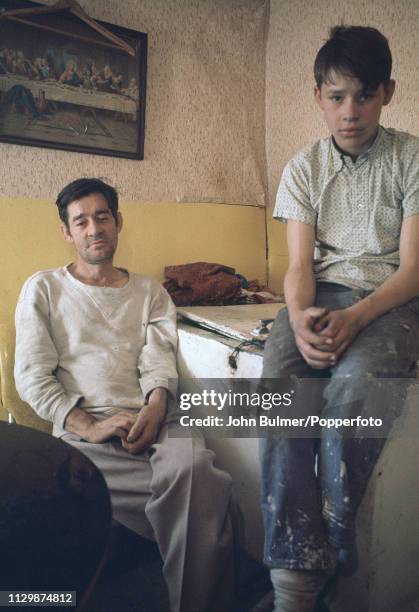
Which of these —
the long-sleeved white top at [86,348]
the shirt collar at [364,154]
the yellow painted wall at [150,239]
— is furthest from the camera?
the yellow painted wall at [150,239]

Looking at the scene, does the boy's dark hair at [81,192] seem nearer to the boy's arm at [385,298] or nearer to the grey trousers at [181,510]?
the grey trousers at [181,510]

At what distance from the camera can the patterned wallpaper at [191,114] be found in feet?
6.86

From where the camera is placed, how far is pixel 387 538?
1.05m

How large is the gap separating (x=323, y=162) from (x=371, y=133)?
0.14 metres

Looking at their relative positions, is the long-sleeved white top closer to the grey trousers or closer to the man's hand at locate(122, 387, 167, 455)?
the man's hand at locate(122, 387, 167, 455)

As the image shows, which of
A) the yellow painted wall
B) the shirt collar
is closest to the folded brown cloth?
the yellow painted wall

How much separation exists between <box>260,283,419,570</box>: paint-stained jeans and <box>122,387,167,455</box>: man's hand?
1.33 feet

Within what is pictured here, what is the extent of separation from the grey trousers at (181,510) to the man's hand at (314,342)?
1.33 feet

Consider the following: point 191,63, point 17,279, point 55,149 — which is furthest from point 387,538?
point 191,63

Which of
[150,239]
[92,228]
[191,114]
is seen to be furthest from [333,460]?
[191,114]

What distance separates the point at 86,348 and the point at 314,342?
73cm

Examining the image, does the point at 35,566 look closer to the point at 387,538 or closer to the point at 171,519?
the point at 171,519

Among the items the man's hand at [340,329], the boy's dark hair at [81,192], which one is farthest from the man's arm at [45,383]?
the man's hand at [340,329]

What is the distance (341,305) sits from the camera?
45.8 inches
